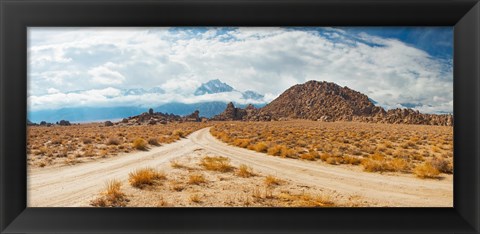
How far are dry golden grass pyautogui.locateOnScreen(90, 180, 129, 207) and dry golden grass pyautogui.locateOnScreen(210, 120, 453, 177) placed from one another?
3.13 meters

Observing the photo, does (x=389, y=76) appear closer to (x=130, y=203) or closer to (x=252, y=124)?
(x=130, y=203)

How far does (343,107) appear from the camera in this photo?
10.2m

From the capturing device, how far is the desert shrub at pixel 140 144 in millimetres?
4917

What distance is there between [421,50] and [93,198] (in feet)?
16.5

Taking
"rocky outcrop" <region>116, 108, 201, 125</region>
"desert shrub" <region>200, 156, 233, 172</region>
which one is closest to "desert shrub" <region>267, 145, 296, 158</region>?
"desert shrub" <region>200, 156, 233, 172</region>

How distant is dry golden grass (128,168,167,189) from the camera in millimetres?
3191

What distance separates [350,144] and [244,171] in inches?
158

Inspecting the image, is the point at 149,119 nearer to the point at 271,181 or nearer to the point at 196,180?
the point at 196,180

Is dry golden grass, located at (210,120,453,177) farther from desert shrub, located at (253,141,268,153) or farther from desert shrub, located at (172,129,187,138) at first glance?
desert shrub, located at (172,129,187,138)

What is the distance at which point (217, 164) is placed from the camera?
391 cm

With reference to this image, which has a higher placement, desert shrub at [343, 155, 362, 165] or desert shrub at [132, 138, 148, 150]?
desert shrub at [132, 138, 148, 150]
